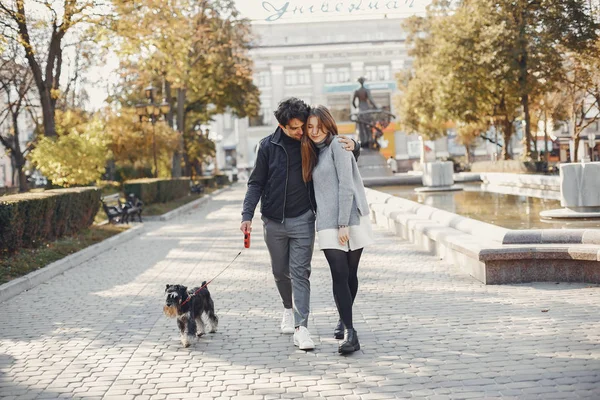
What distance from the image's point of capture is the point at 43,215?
543 inches

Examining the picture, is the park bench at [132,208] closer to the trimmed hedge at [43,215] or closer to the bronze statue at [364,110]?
the trimmed hedge at [43,215]

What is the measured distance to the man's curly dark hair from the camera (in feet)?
18.4

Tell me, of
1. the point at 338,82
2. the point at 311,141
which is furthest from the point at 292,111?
the point at 338,82

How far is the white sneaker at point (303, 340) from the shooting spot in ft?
19.0

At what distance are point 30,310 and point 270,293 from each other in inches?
105

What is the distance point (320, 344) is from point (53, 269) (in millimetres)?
6760

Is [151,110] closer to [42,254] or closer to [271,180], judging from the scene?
[42,254]

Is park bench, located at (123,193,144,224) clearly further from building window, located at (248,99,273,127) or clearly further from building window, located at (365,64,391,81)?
building window, located at (365,64,391,81)

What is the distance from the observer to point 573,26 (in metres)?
31.4

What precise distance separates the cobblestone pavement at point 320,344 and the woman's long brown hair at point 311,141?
138cm

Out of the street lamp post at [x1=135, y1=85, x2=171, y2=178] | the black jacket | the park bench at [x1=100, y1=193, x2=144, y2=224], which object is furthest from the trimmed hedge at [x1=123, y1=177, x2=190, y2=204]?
the black jacket

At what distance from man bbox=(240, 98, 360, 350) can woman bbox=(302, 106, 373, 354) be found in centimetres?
18

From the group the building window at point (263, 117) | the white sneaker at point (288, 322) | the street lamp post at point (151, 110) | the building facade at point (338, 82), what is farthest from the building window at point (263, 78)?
the white sneaker at point (288, 322)

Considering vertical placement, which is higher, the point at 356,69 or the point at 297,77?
the point at 356,69
